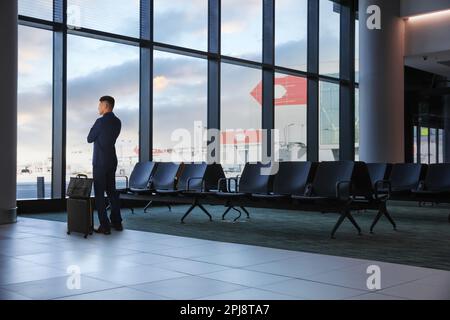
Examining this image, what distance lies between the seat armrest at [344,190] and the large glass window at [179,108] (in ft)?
15.4

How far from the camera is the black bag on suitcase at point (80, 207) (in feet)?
18.7

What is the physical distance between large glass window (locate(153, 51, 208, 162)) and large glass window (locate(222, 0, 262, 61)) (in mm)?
834

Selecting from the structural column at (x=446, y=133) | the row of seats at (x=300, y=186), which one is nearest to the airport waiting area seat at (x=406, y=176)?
the row of seats at (x=300, y=186)

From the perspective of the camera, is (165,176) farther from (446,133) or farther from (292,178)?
(446,133)

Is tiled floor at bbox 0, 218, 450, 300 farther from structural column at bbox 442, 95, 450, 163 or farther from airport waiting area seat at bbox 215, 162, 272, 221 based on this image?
structural column at bbox 442, 95, 450, 163

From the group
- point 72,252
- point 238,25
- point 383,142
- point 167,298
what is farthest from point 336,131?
point 167,298

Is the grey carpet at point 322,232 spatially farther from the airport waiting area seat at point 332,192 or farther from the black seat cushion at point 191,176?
the black seat cushion at point 191,176

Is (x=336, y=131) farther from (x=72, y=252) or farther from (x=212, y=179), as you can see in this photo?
(x=72, y=252)

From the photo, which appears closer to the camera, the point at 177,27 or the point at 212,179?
the point at 212,179

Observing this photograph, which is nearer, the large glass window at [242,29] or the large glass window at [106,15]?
the large glass window at [106,15]

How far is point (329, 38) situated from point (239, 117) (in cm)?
366

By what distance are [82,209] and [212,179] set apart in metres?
2.59

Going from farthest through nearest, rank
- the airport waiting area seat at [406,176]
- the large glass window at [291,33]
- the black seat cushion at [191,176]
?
the large glass window at [291,33]
the airport waiting area seat at [406,176]
the black seat cushion at [191,176]

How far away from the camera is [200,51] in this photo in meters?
10.5
